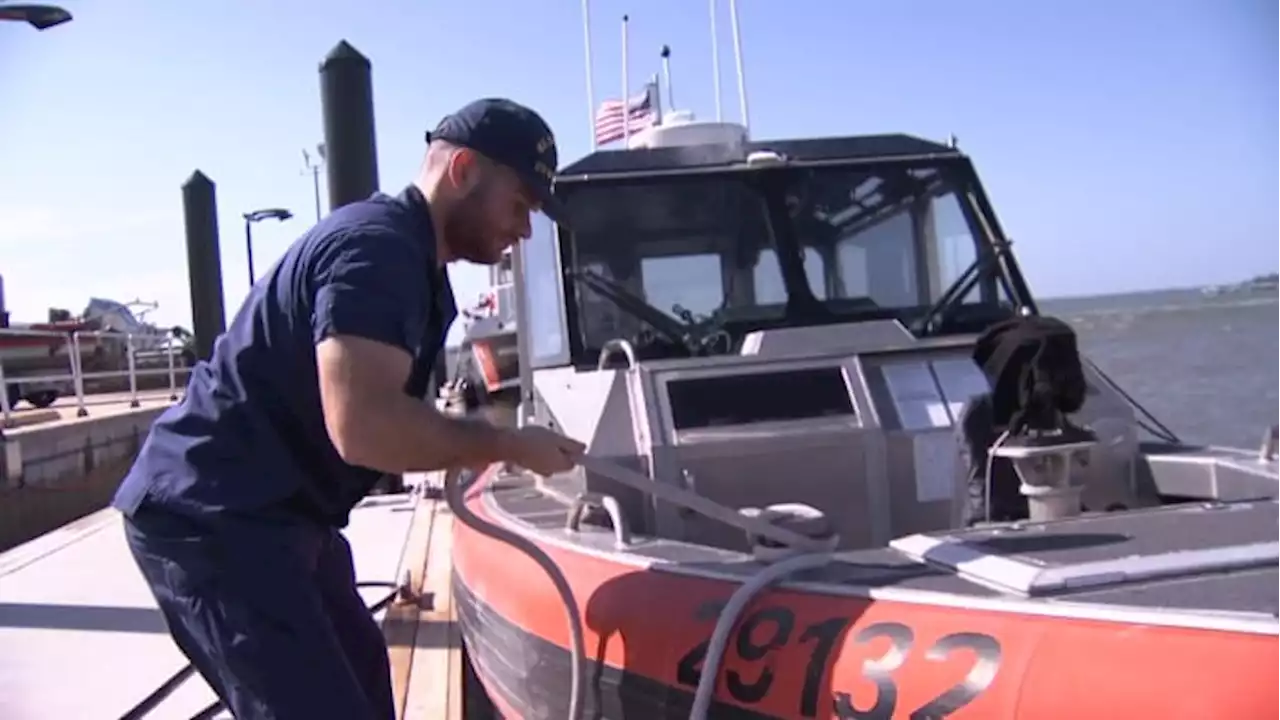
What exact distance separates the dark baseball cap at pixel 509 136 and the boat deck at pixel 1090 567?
3.11 ft

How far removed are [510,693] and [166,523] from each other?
1364mm

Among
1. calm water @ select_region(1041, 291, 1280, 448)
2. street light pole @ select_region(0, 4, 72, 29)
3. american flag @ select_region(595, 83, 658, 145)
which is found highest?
street light pole @ select_region(0, 4, 72, 29)

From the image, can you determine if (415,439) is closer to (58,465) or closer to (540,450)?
(540,450)

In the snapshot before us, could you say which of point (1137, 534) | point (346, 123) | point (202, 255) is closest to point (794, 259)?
point (1137, 534)

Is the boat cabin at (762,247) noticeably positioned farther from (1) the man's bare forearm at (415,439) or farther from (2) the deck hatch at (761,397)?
(1) the man's bare forearm at (415,439)

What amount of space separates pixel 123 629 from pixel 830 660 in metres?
4.57

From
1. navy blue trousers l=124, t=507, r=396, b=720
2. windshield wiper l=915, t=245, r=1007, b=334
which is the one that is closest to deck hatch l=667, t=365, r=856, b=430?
windshield wiper l=915, t=245, r=1007, b=334

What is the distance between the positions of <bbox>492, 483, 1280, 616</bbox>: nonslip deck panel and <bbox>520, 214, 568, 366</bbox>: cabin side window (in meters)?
1.69

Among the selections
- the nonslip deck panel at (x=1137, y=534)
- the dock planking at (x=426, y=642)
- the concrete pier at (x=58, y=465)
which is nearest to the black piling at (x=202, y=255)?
the concrete pier at (x=58, y=465)

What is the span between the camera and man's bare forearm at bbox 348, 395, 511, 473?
6.70ft

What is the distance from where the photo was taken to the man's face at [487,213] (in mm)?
2332

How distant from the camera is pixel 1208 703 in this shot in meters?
1.75

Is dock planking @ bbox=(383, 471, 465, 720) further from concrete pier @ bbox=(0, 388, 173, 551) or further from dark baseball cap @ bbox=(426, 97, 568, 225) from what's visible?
concrete pier @ bbox=(0, 388, 173, 551)

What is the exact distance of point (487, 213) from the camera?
2.36 meters
